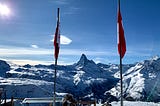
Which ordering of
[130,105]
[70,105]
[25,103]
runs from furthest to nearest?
[130,105]
[25,103]
[70,105]

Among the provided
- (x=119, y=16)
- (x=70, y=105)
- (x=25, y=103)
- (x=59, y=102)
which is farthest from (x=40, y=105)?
(x=119, y=16)

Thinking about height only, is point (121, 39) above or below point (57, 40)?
below

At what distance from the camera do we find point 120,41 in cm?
1342

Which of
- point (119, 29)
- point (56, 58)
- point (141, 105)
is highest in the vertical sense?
point (119, 29)

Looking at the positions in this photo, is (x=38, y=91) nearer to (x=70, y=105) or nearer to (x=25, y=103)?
(x=25, y=103)

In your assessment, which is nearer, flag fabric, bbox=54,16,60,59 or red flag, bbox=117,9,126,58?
red flag, bbox=117,9,126,58

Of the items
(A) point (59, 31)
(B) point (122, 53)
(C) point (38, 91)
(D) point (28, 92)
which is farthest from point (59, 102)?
(D) point (28, 92)

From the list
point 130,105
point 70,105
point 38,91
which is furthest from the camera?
point 38,91

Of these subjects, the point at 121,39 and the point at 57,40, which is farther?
the point at 57,40

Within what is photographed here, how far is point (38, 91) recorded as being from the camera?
154 m

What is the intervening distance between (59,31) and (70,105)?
6.19 metres

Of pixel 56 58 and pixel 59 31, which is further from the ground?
pixel 59 31

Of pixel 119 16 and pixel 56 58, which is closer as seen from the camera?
pixel 119 16

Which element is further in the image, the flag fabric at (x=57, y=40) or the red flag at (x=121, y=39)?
the flag fabric at (x=57, y=40)
